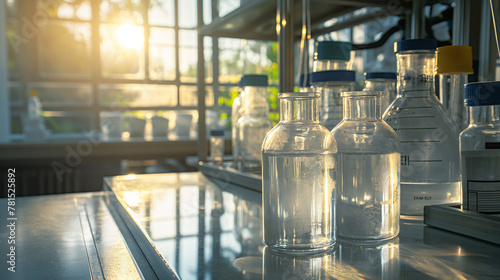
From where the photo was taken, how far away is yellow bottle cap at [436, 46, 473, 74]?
0.55 m

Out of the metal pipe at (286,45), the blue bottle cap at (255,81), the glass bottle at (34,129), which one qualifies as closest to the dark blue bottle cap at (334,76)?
the metal pipe at (286,45)

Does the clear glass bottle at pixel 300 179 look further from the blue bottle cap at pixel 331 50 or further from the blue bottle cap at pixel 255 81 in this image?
the blue bottle cap at pixel 255 81

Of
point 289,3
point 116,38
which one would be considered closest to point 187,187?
point 289,3

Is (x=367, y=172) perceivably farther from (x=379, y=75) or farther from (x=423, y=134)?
(x=379, y=75)

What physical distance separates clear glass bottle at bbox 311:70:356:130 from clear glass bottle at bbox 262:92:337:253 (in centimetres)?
20

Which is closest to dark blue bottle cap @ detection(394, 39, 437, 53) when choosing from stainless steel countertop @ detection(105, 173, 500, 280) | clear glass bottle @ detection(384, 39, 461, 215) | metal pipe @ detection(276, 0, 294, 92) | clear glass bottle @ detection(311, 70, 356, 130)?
clear glass bottle @ detection(384, 39, 461, 215)

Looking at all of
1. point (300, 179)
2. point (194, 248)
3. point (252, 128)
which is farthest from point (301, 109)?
point (252, 128)

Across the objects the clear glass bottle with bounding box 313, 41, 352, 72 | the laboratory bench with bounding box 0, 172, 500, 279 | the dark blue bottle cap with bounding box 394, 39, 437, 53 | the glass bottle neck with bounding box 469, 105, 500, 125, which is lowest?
the laboratory bench with bounding box 0, 172, 500, 279

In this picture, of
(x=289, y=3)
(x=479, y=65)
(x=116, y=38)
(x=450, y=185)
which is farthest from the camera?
(x=116, y=38)

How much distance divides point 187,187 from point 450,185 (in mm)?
565

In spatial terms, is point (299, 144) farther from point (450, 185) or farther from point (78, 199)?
point (78, 199)

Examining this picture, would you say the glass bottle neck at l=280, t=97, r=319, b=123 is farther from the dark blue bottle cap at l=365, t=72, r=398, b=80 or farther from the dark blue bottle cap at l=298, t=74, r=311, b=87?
the dark blue bottle cap at l=298, t=74, r=311, b=87

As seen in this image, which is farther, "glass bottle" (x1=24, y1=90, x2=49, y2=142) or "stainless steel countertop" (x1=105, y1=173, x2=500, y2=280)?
"glass bottle" (x1=24, y1=90, x2=49, y2=142)

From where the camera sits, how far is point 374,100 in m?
0.44
